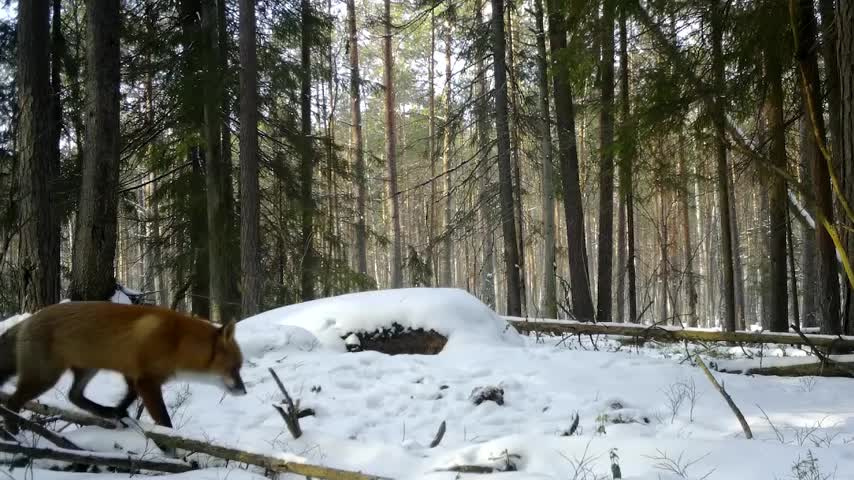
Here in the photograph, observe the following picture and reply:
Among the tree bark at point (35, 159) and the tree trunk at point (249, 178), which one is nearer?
the tree bark at point (35, 159)

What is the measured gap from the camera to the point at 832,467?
3.09m

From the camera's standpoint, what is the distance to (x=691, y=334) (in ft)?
24.5

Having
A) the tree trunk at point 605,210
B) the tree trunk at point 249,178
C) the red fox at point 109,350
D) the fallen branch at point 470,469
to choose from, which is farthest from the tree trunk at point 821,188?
the tree trunk at point 249,178

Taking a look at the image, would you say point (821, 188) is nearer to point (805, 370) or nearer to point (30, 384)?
point (805, 370)

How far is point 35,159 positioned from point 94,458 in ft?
28.3

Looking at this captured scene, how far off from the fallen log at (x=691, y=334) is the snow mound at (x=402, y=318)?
122cm

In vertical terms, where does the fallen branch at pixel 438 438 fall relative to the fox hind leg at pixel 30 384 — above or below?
below

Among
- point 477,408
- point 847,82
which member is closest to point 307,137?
point 477,408

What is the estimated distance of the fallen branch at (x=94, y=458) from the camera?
8.64 ft

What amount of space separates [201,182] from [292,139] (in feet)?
7.89

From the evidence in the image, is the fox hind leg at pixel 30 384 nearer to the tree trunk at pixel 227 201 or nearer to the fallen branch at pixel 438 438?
the fallen branch at pixel 438 438

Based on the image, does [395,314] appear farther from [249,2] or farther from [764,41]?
[249,2]

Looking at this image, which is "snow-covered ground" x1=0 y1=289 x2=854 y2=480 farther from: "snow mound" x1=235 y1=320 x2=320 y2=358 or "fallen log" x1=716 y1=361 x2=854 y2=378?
"fallen log" x1=716 y1=361 x2=854 y2=378

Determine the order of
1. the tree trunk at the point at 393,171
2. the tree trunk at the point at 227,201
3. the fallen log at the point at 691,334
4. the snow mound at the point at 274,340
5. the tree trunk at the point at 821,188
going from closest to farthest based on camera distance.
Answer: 1. the fallen log at the point at 691,334
2. the snow mound at the point at 274,340
3. the tree trunk at the point at 821,188
4. the tree trunk at the point at 227,201
5. the tree trunk at the point at 393,171
